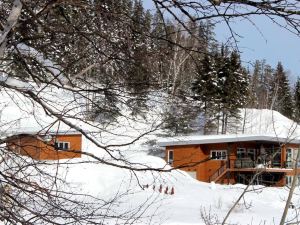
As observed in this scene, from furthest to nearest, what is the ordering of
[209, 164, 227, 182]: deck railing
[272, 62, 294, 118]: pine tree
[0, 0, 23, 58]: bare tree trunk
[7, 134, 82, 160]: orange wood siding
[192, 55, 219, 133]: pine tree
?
[209, 164, 227, 182]: deck railing, [272, 62, 294, 118]: pine tree, [7, 134, 82, 160]: orange wood siding, [192, 55, 219, 133]: pine tree, [0, 0, 23, 58]: bare tree trunk

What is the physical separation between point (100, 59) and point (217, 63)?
2.68ft

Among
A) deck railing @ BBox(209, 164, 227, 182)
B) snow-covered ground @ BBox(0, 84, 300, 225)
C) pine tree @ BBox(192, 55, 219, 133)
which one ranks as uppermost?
pine tree @ BBox(192, 55, 219, 133)

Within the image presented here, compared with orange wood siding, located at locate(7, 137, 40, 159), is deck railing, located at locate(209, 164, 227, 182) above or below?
below

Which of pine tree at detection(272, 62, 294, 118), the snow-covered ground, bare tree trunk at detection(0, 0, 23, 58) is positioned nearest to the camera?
bare tree trunk at detection(0, 0, 23, 58)

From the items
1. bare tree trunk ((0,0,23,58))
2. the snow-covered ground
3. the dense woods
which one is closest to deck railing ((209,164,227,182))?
the snow-covered ground

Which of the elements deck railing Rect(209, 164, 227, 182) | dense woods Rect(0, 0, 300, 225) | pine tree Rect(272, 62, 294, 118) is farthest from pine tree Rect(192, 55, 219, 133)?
deck railing Rect(209, 164, 227, 182)

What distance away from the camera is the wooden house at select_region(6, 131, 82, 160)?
357 cm

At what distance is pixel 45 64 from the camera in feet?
12.4

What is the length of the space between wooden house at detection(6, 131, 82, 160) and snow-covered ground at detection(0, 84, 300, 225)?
89 millimetres

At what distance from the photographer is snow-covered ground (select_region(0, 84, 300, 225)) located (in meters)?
3.49

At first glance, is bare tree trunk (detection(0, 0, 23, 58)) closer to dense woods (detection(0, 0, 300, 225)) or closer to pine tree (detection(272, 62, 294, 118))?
dense woods (detection(0, 0, 300, 225))

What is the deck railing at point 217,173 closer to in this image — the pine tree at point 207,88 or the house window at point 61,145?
the pine tree at point 207,88

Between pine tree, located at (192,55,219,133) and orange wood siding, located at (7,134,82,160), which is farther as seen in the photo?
orange wood siding, located at (7,134,82,160)

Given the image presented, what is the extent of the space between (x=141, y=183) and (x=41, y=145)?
78 cm
